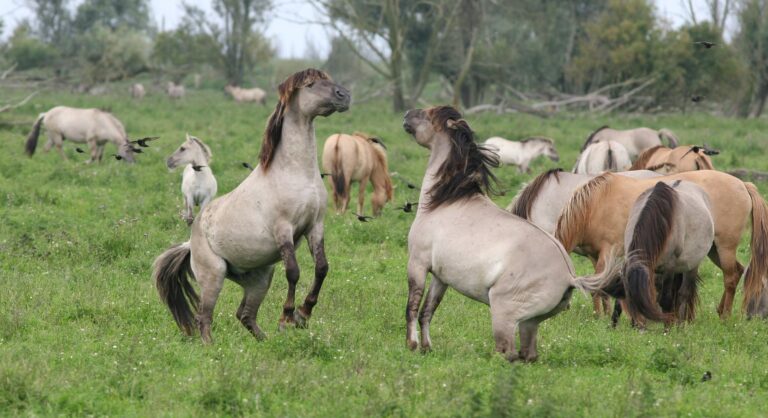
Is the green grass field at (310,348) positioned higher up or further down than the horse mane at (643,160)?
further down

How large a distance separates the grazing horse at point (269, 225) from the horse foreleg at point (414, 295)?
0.73 m

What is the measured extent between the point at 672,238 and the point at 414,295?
2486mm

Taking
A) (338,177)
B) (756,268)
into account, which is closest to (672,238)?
(756,268)

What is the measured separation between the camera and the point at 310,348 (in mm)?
6895

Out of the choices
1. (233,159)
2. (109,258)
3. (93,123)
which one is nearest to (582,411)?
(109,258)

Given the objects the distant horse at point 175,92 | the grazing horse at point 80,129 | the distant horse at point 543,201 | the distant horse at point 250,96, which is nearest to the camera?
the distant horse at point 543,201

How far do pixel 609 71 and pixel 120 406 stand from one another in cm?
3395

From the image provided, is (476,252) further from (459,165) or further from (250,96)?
(250,96)

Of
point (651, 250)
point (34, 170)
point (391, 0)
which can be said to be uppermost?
point (391, 0)

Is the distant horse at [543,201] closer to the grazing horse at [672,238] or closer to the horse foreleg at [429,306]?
the grazing horse at [672,238]

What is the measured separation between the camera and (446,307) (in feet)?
30.7

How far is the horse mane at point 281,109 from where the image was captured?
764 centimetres

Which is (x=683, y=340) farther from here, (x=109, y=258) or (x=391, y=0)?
(x=391, y=0)

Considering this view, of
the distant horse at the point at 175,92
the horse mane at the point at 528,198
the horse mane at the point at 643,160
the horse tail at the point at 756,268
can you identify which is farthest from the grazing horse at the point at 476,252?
the distant horse at the point at 175,92
